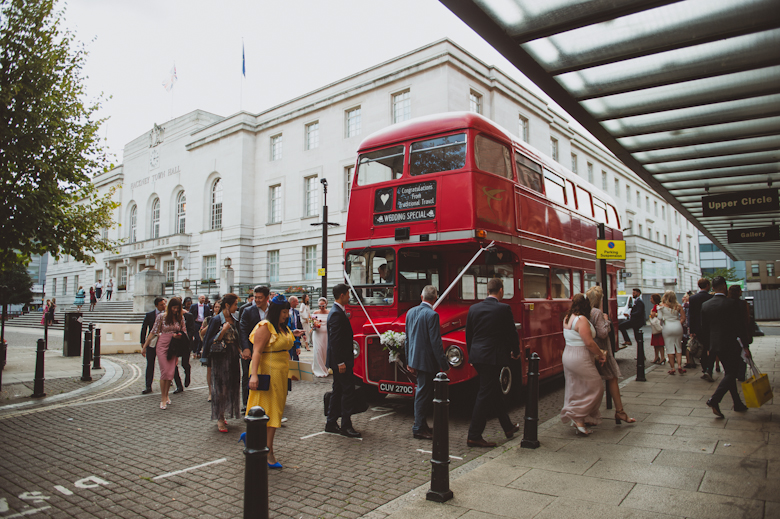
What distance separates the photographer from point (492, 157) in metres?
7.95

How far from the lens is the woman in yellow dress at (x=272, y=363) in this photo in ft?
16.7

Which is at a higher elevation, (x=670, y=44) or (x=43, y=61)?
(x=43, y=61)

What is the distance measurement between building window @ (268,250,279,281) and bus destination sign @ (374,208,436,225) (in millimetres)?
26560

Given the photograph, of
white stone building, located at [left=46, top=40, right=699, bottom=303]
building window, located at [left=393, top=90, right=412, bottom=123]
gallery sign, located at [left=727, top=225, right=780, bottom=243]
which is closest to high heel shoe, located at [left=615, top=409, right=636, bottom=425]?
gallery sign, located at [left=727, top=225, right=780, bottom=243]

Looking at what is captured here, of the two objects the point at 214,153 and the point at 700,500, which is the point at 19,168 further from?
the point at 214,153

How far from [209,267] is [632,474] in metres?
36.3

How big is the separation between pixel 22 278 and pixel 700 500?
67.4 meters

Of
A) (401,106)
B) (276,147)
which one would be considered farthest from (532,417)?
(276,147)

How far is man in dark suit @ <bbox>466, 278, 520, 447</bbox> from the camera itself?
5812mm

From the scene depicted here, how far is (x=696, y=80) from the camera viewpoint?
6449mm

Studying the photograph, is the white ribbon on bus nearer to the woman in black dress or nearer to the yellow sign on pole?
the woman in black dress

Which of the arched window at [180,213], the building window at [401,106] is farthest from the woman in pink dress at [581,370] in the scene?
the arched window at [180,213]

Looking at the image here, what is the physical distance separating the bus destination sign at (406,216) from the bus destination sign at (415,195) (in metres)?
0.08

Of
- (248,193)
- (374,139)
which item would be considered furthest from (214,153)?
(374,139)
